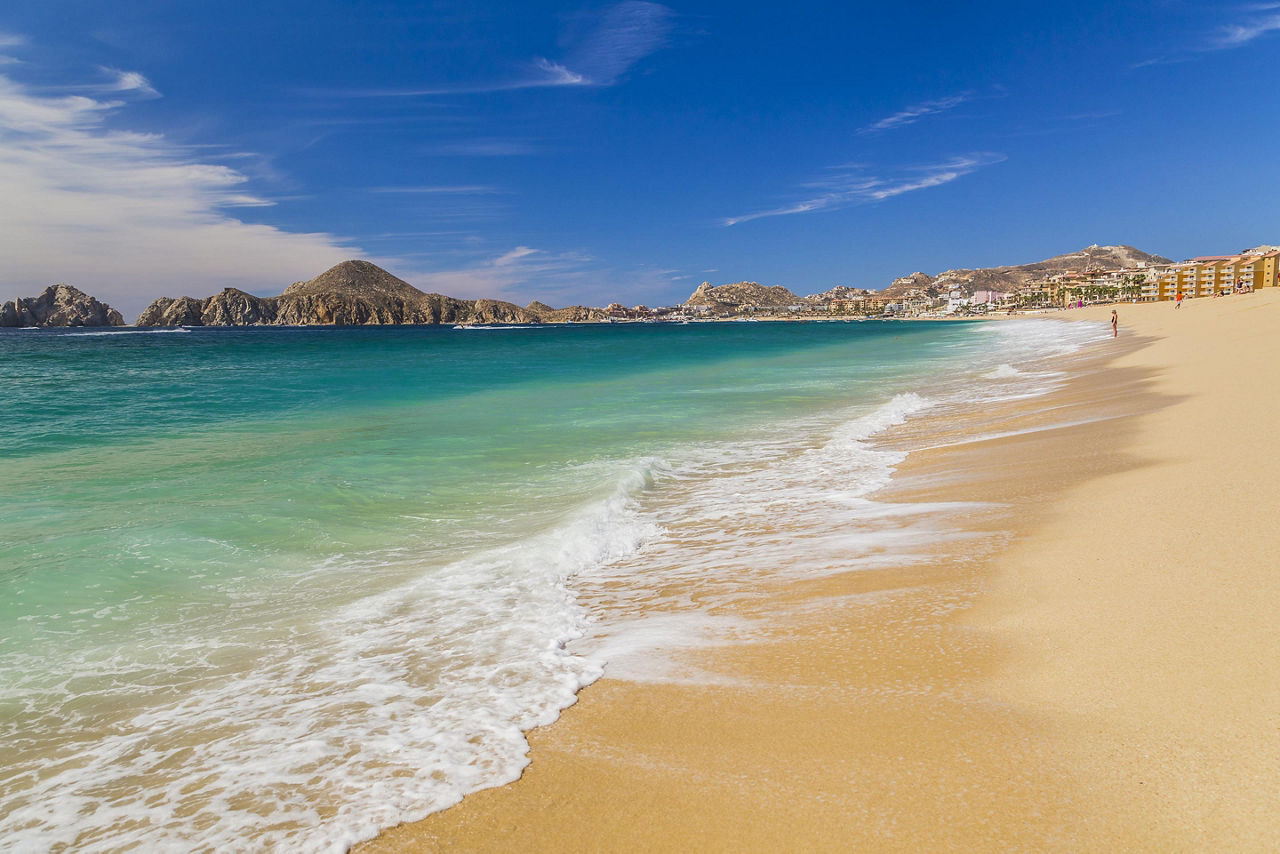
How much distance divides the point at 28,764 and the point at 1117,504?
7.55 m

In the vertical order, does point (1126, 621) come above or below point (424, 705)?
above

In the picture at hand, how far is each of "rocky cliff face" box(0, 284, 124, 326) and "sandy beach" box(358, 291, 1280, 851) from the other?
633 feet

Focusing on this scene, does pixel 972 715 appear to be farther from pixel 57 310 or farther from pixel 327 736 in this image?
pixel 57 310

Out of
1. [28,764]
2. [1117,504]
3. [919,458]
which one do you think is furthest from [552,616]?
[919,458]

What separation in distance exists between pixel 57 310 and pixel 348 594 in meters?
195

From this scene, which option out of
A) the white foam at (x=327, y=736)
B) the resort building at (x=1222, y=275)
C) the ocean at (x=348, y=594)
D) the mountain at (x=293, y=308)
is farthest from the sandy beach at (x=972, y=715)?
the mountain at (x=293, y=308)

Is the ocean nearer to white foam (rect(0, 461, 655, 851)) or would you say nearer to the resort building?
white foam (rect(0, 461, 655, 851))

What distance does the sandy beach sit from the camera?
93.5 inches

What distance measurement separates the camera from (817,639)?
3.98m

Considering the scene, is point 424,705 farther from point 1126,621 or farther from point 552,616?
point 1126,621

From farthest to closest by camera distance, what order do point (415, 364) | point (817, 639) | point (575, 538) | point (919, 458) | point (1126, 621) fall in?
1. point (415, 364)
2. point (919, 458)
3. point (575, 538)
4. point (817, 639)
5. point (1126, 621)

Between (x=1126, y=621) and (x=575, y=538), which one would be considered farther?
(x=575, y=538)

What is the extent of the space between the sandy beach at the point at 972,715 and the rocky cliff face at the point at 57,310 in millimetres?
192827

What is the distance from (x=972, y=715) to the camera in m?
3.01
